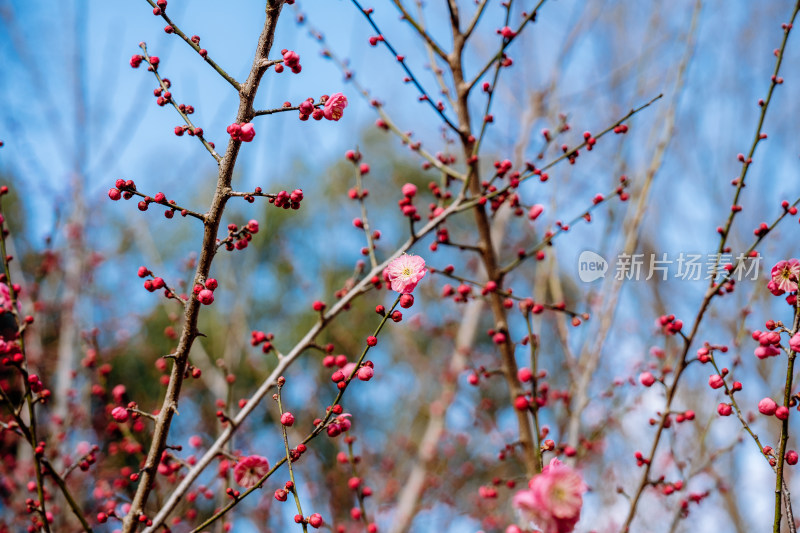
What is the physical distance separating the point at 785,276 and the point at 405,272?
41.6 inches

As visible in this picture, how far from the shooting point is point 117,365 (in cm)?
764

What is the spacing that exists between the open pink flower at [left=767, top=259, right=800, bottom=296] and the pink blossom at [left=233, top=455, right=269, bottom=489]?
1585mm

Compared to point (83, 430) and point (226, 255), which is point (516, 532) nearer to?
point (83, 430)

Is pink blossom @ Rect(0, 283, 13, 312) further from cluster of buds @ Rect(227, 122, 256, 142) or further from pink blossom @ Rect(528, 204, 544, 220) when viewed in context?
pink blossom @ Rect(528, 204, 544, 220)

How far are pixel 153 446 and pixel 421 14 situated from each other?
2210 mm

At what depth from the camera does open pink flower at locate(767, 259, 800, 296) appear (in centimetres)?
159

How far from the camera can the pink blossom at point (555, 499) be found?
110 centimetres

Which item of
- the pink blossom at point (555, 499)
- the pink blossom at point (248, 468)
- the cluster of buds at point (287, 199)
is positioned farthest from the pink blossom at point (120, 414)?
the pink blossom at point (555, 499)

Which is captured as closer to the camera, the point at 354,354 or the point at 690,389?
the point at 690,389

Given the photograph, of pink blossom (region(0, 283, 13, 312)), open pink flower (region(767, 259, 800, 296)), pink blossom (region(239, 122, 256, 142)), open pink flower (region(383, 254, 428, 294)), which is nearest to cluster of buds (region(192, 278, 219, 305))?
pink blossom (region(239, 122, 256, 142))

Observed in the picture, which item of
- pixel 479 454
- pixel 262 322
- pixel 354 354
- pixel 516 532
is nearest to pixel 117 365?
pixel 262 322

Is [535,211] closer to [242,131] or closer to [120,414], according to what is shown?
[242,131]

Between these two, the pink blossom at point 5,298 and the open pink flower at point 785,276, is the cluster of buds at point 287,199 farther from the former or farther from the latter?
the open pink flower at point 785,276

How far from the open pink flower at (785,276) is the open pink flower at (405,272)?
98cm
